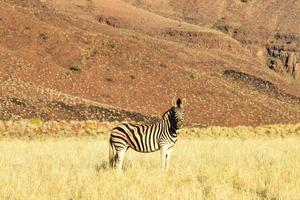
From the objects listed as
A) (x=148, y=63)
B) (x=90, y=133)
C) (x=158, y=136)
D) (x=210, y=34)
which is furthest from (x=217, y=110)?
(x=210, y=34)

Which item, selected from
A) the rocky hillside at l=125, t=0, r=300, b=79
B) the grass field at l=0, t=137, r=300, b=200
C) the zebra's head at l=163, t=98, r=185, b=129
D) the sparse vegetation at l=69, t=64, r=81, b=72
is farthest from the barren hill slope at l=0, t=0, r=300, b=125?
the rocky hillside at l=125, t=0, r=300, b=79

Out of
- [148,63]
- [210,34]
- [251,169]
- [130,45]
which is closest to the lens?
[251,169]

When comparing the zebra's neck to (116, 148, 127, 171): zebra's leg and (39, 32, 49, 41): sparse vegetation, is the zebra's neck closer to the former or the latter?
(116, 148, 127, 171): zebra's leg

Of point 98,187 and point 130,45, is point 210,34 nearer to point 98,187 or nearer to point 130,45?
point 130,45

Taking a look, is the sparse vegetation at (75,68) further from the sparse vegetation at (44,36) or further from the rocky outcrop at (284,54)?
the rocky outcrop at (284,54)

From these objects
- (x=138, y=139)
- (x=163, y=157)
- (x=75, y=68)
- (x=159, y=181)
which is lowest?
(x=159, y=181)

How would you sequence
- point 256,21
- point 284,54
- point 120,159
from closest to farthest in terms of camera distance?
point 120,159 < point 284,54 < point 256,21

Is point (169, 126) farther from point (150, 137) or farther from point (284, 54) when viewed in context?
point (284, 54)

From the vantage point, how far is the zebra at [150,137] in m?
14.0

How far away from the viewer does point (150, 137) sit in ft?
46.6

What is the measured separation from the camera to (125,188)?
1048 cm

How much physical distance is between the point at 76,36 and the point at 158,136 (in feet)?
206

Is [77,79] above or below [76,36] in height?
below

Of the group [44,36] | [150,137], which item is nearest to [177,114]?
[150,137]
